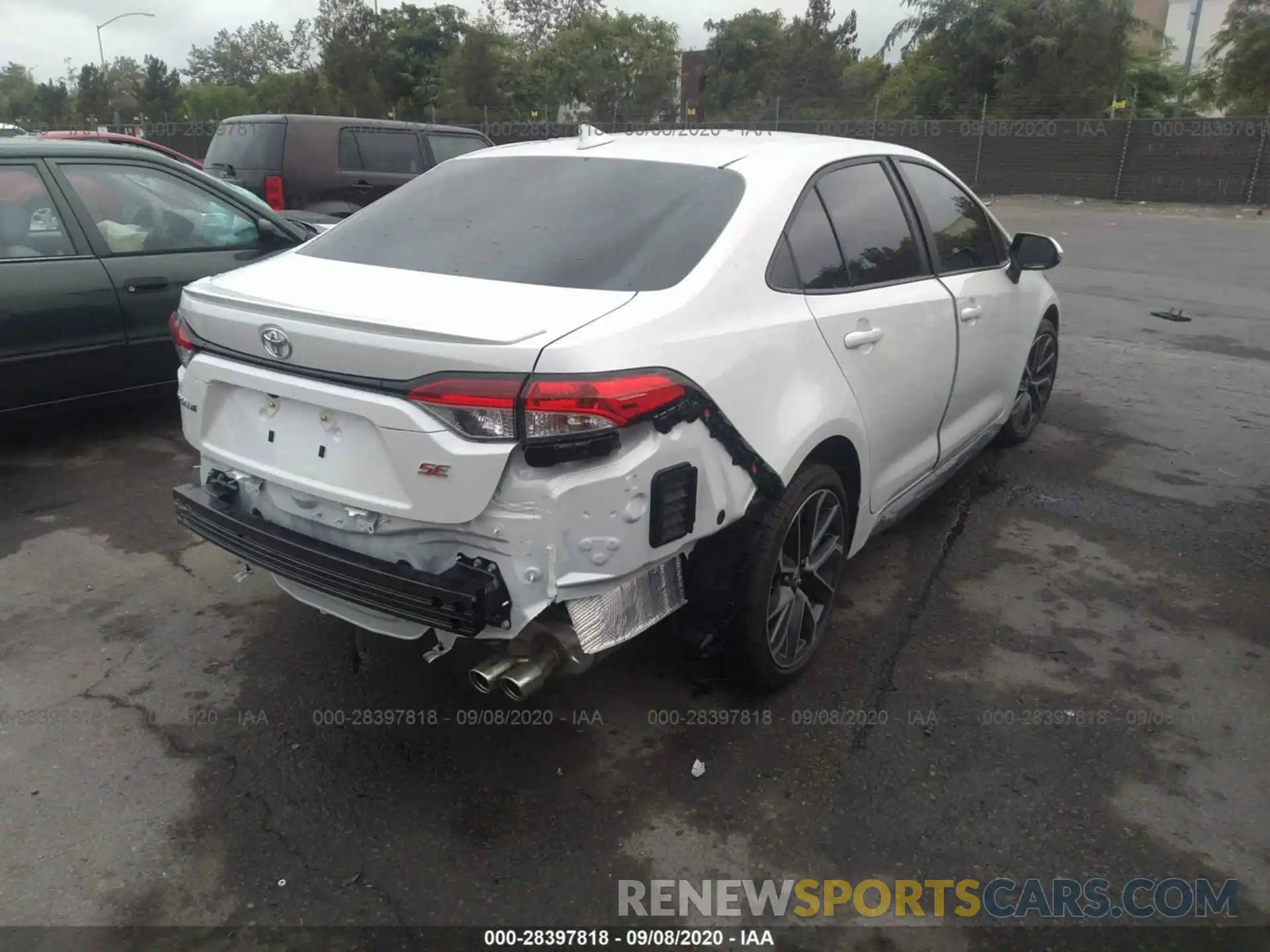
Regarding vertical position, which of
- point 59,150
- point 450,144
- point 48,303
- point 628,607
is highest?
point 59,150

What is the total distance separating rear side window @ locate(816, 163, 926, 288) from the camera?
3.34 m

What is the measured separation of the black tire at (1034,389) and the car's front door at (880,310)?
5.46 ft

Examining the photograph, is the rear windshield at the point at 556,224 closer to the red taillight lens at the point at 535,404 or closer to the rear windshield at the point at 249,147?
the red taillight lens at the point at 535,404

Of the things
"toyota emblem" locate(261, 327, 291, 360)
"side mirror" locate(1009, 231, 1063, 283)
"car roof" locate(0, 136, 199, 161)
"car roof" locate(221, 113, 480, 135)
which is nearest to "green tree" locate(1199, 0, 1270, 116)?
"car roof" locate(221, 113, 480, 135)

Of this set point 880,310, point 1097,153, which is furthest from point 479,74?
point 880,310

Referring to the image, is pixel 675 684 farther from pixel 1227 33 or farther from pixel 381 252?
pixel 1227 33

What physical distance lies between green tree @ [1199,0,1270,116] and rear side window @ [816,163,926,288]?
121ft

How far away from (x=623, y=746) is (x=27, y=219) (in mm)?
4183

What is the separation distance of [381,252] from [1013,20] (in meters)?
39.1

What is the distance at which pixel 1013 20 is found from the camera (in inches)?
1395

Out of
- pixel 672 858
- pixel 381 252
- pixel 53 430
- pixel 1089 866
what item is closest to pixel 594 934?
pixel 672 858

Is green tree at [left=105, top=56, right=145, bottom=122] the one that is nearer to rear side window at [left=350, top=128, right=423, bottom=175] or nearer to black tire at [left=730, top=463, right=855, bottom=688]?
rear side window at [left=350, top=128, right=423, bottom=175]

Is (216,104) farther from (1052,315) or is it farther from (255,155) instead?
(1052,315)

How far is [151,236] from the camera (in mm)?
5371
